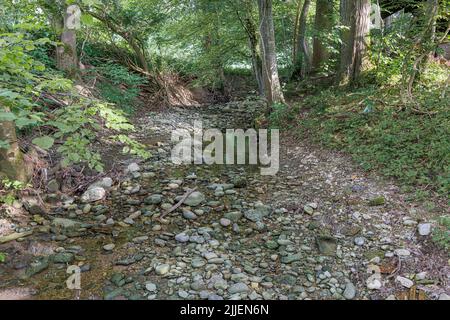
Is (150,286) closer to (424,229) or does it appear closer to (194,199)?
(194,199)

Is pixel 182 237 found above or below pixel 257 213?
below

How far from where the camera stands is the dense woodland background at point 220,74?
2518 mm

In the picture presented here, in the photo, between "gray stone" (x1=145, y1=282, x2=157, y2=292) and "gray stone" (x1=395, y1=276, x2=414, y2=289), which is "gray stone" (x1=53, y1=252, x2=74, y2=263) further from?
"gray stone" (x1=395, y1=276, x2=414, y2=289)

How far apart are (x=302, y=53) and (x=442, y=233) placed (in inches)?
274

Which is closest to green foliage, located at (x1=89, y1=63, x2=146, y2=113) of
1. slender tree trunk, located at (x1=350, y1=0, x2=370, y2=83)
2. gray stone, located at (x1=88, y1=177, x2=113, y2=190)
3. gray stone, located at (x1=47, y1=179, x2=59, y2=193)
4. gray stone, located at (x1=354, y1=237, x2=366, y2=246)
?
gray stone, located at (x1=88, y1=177, x2=113, y2=190)

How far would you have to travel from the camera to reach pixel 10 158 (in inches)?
133

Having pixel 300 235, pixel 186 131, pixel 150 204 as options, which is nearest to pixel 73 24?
pixel 186 131

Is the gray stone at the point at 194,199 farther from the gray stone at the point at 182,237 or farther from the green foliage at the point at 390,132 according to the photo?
the green foliage at the point at 390,132

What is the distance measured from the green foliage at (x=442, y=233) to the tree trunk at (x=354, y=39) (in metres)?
3.51

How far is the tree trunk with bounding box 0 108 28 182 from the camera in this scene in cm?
329

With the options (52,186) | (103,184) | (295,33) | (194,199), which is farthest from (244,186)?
(295,33)

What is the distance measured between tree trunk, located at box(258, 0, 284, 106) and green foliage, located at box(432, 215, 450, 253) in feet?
13.0

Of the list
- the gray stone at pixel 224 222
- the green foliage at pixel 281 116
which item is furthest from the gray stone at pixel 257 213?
the green foliage at pixel 281 116
